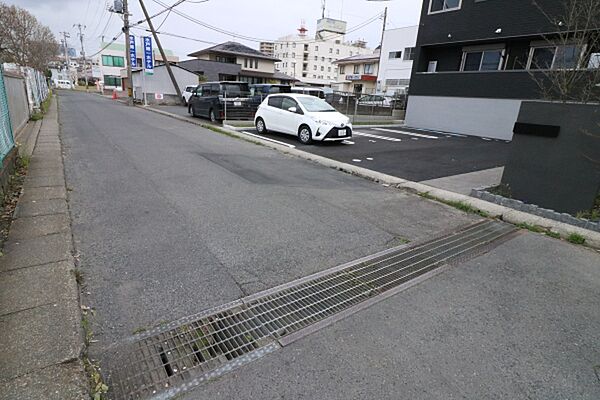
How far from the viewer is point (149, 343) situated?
217cm

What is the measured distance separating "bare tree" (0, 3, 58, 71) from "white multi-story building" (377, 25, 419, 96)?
3798 cm

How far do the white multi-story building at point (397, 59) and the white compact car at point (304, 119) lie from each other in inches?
1058

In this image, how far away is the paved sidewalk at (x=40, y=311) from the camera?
5.81 ft

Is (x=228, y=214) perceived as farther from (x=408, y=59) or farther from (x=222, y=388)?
(x=408, y=59)

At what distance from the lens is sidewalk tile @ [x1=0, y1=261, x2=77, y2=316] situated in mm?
2357

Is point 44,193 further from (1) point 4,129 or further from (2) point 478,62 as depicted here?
(2) point 478,62

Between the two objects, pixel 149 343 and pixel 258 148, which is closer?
pixel 149 343

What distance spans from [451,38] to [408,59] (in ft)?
71.5

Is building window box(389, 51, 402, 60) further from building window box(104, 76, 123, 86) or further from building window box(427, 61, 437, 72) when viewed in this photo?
building window box(104, 76, 123, 86)

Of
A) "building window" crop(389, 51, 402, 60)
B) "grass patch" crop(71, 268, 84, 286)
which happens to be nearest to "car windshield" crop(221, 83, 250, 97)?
"grass patch" crop(71, 268, 84, 286)

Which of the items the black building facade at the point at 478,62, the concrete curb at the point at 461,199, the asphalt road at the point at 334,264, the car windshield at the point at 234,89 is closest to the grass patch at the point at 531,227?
the concrete curb at the point at 461,199

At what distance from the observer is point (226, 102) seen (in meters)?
14.6

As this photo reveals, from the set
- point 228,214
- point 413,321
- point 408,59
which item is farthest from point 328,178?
point 408,59

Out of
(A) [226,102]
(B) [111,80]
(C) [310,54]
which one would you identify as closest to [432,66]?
(A) [226,102]
